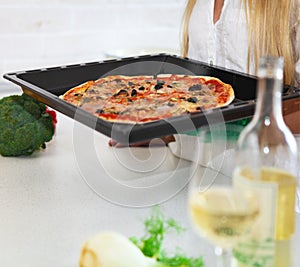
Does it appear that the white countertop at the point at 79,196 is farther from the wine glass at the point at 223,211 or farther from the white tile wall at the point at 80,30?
the white tile wall at the point at 80,30

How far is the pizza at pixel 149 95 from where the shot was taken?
1.44m

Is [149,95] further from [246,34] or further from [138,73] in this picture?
[246,34]

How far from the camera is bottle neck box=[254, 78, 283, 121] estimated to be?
2.55 feet

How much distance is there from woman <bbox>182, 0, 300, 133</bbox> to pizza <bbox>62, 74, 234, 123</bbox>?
15 centimetres

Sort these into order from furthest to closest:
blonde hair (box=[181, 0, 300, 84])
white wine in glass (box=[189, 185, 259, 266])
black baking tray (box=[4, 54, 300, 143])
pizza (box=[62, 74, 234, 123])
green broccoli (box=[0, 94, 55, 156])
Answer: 1. green broccoli (box=[0, 94, 55, 156])
2. blonde hair (box=[181, 0, 300, 84])
3. pizza (box=[62, 74, 234, 123])
4. black baking tray (box=[4, 54, 300, 143])
5. white wine in glass (box=[189, 185, 259, 266])

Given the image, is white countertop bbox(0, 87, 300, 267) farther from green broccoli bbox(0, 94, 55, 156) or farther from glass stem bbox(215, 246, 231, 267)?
glass stem bbox(215, 246, 231, 267)

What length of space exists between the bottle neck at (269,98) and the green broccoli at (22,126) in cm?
103

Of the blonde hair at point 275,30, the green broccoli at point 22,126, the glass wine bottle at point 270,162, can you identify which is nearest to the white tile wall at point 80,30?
the green broccoli at point 22,126

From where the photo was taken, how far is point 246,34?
173 cm

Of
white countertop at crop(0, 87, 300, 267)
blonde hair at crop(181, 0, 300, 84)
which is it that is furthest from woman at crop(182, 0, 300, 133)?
white countertop at crop(0, 87, 300, 267)

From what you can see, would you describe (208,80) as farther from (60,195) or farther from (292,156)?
(292,156)

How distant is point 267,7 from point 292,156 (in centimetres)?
86

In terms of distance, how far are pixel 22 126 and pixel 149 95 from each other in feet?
1.27

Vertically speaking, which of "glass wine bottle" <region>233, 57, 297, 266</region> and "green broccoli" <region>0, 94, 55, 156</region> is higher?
"glass wine bottle" <region>233, 57, 297, 266</region>
